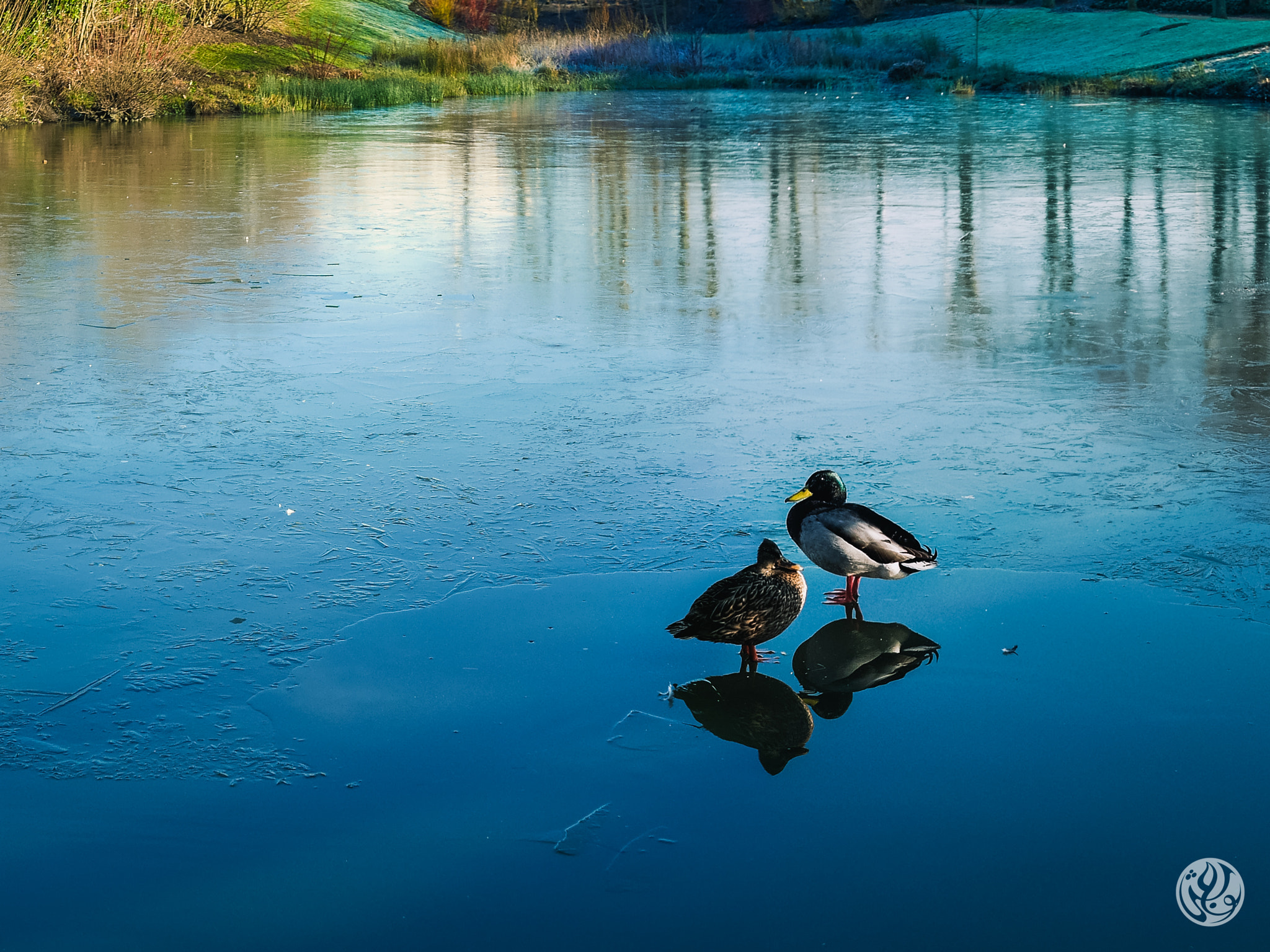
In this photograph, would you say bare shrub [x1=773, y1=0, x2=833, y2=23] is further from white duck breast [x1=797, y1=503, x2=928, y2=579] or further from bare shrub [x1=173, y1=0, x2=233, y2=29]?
white duck breast [x1=797, y1=503, x2=928, y2=579]

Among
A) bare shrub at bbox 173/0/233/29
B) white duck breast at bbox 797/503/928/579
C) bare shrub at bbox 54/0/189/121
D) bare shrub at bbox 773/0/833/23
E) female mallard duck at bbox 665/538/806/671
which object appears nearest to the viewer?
female mallard duck at bbox 665/538/806/671

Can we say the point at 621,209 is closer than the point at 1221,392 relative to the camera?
No

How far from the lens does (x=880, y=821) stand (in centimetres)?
328

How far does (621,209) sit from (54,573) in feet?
31.7

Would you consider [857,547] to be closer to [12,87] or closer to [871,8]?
[12,87]

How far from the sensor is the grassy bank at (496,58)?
28219 mm

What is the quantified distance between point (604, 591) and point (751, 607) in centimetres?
78

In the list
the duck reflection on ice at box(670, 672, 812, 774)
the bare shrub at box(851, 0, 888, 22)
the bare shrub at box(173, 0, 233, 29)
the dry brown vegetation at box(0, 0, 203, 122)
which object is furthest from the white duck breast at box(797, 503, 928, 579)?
the bare shrub at box(851, 0, 888, 22)

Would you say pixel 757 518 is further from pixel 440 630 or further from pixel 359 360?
pixel 359 360

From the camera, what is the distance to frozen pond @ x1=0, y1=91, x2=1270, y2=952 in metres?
3.06

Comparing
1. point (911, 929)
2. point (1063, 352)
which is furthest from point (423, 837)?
point (1063, 352)
